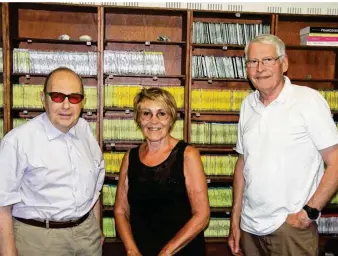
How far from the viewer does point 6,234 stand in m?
1.78

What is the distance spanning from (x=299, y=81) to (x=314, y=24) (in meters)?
0.71

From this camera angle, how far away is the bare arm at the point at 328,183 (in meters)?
1.93

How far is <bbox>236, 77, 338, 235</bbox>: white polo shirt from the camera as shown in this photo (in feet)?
6.48

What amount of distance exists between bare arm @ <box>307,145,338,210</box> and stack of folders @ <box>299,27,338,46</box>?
85.0 inches

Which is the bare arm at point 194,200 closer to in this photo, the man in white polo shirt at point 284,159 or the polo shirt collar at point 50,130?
the man in white polo shirt at point 284,159

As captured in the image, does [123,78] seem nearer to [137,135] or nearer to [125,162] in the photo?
[137,135]

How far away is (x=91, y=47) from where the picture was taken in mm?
3932

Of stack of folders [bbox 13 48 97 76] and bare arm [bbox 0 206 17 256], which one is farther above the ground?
stack of folders [bbox 13 48 97 76]

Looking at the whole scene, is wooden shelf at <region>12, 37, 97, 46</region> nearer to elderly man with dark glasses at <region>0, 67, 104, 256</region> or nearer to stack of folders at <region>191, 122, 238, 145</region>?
stack of folders at <region>191, 122, 238, 145</region>

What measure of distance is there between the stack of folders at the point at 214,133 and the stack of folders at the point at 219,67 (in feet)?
1.64

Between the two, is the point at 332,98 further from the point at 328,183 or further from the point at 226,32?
the point at 328,183

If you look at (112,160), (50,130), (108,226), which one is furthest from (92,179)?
(108,226)

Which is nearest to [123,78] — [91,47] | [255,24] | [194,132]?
[91,47]

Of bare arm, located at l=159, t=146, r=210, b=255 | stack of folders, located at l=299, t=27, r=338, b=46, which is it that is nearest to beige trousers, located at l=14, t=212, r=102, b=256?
bare arm, located at l=159, t=146, r=210, b=255
